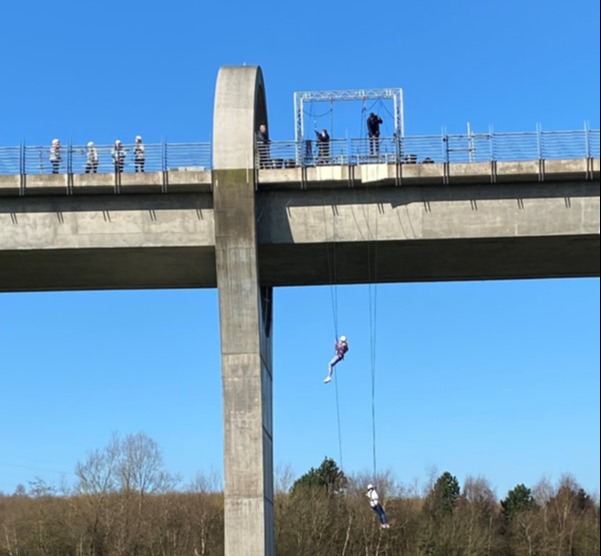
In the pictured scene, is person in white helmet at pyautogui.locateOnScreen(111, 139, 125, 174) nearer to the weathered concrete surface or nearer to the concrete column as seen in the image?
the weathered concrete surface

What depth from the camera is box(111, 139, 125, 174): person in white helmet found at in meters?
25.7

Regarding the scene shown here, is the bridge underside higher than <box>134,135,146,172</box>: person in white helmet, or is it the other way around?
<box>134,135,146,172</box>: person in white helmet

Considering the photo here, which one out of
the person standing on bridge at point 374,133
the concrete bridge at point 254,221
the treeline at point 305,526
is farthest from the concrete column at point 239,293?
the treeline at point 305,526

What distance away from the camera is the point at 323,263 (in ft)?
89.6

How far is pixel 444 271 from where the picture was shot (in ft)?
92.6

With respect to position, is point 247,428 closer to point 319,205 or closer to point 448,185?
point 319,205

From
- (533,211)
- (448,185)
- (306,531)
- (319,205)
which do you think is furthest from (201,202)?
(306,531)

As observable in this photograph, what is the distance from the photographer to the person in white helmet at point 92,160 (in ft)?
84.9

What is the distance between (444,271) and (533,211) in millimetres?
3802

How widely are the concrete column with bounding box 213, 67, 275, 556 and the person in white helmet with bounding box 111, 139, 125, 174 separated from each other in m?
2.59

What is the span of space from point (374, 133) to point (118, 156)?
Answer: 6.99 m

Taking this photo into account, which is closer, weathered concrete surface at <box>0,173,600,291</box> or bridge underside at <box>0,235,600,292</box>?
weathered concrete surface at <box>0,173,600,291</box>

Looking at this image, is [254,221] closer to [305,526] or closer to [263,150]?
[263,150]

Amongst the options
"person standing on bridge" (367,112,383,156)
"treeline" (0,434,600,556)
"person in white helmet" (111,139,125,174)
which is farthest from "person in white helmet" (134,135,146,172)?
"treeline" (0,434,600,556)
